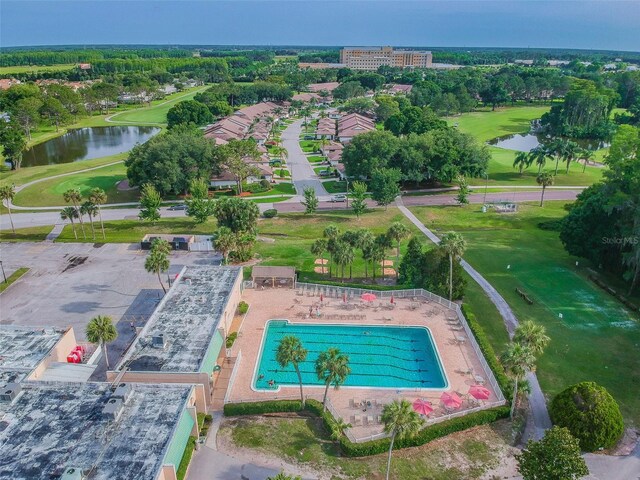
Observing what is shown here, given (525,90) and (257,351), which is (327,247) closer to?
(257,351)

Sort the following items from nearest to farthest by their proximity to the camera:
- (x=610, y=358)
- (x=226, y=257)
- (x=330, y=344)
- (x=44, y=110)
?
(x=610, y=358), (x=330, y=344), (x=226, y=257), (x=44, y=110)

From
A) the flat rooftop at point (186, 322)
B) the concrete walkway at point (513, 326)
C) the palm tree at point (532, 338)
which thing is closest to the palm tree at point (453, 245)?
the concrete walkway at point (513, 326)

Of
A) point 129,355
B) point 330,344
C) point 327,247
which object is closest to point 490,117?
point 327,247

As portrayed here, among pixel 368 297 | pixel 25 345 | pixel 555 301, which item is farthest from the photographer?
pixel 555 301

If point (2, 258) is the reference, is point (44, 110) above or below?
above

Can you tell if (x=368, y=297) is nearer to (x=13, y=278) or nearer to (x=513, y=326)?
(x=513, y=326)

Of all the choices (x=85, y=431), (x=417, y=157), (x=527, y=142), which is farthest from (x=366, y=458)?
(x=527, y=142)
